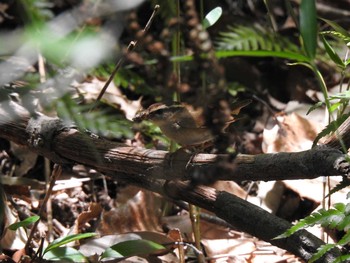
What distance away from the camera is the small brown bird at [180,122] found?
84.0 inches

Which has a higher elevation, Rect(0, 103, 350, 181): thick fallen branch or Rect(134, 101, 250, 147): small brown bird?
Rect(134, 101, 250, 147): small brown bird

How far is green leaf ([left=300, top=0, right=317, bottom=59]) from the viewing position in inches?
40.2

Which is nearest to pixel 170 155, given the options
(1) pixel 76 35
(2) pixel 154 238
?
(2) pixel 154 238

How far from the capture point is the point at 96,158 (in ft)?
6.65

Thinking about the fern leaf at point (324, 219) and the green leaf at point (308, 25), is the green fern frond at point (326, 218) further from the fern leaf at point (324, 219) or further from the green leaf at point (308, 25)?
the green leaf at point (308, 25)

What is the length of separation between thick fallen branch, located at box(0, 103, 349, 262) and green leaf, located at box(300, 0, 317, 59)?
69cm

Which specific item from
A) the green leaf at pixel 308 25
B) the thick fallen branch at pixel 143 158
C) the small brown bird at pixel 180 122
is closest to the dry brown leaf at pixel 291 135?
the small brown bird at pixel 180 122

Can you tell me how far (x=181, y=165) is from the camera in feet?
6.31

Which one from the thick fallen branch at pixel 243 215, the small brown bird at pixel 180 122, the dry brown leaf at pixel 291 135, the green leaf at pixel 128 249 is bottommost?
the green leaf at pixel 128 249

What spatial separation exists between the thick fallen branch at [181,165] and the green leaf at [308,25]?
0.69 meters

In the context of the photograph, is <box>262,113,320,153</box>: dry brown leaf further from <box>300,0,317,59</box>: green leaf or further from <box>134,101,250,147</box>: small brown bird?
<box>300,0,317,59</box>: green leaf

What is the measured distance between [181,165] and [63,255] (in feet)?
2.02

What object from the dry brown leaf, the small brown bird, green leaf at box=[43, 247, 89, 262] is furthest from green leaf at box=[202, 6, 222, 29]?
the dry brown leaf

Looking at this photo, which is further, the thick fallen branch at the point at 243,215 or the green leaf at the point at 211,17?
the thick fallen branch at the point at 243,215
